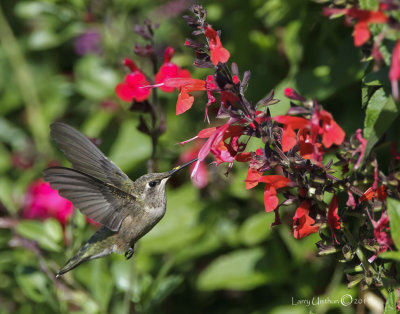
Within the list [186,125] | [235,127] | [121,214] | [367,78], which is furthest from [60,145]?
[186,125]

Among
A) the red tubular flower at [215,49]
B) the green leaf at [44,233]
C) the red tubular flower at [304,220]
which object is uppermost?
the red tubular flower at [215,49]

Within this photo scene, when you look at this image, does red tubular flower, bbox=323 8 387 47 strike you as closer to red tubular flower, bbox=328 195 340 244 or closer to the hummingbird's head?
red tubular flower, bbox=328 195 340 244

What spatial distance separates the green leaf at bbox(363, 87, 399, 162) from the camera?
1114 mm

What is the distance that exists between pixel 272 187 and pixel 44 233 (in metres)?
1.24

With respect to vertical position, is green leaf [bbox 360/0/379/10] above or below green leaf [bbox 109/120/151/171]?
above

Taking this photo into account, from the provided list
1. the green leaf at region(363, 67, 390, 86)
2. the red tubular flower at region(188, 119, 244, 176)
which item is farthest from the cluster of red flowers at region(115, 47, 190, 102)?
the green leaf at region(363, 67, 390, 86)

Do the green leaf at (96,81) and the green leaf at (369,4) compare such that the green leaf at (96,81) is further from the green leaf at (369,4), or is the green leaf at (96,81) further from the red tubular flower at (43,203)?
the green leaf at (369,4)

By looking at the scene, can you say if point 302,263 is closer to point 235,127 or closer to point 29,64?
point 235,127

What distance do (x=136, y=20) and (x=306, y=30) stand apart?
5.17 ft

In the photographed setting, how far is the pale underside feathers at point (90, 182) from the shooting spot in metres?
1.35

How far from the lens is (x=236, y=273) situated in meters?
2.19

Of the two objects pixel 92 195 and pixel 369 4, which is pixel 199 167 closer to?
pixel 92 195

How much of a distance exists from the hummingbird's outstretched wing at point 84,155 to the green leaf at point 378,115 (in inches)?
29.7

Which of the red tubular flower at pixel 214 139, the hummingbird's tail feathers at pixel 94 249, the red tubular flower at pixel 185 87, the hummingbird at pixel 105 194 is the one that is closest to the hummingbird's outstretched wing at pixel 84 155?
the hummingbird at pixel 105 194
